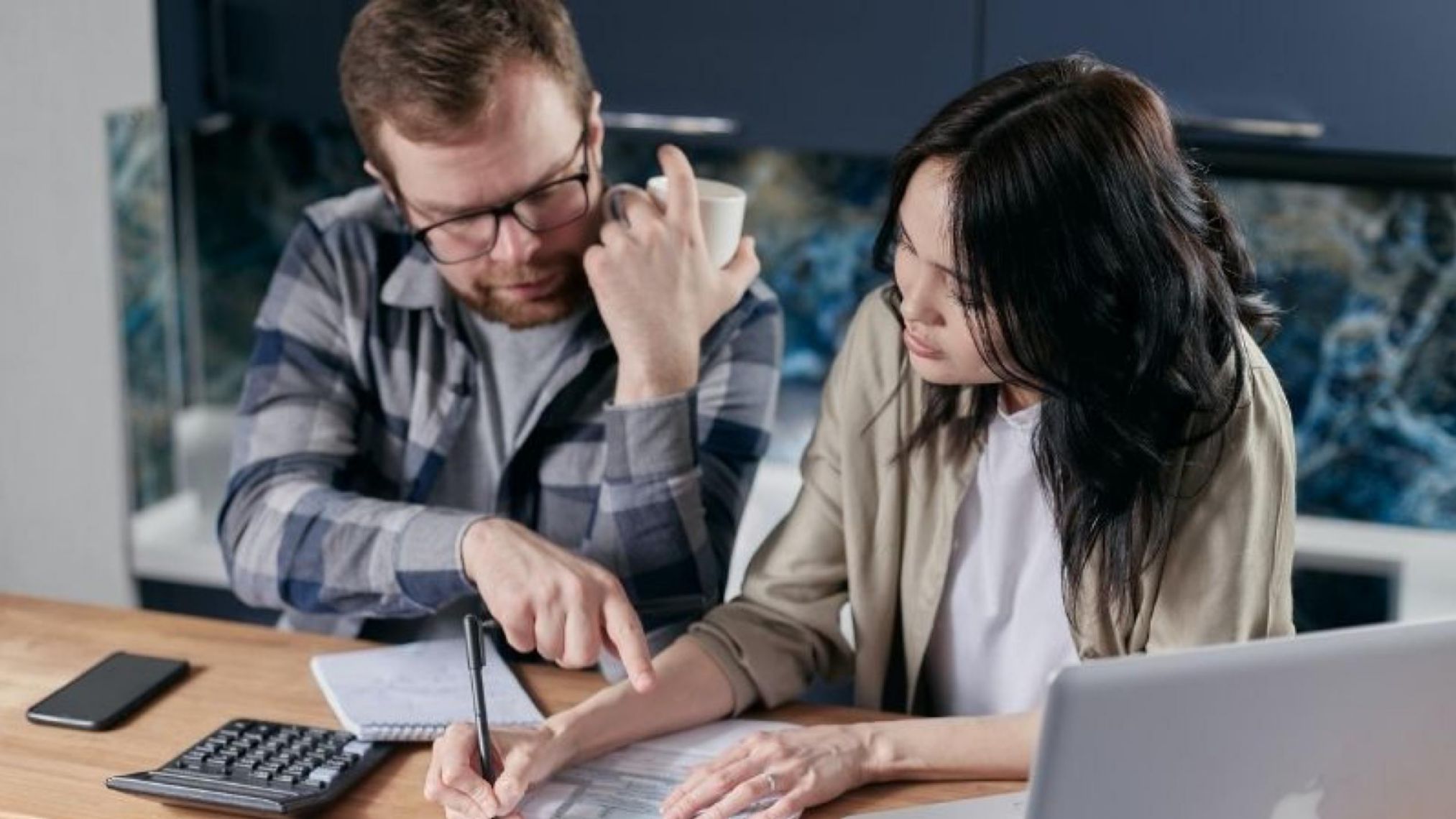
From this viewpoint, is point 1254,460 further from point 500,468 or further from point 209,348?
point 209,348

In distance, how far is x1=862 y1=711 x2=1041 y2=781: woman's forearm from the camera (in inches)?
60.6

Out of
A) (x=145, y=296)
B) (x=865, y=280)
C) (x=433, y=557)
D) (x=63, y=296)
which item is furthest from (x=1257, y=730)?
(x=145, y=296)

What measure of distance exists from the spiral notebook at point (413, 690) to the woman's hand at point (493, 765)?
0.06 metres

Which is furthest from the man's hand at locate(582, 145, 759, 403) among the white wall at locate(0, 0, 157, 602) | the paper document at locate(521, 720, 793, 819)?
the white wall at locate(0, 0, 157, 602)

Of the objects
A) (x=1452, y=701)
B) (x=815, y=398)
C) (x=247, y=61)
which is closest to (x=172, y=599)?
(x=247, y=61)

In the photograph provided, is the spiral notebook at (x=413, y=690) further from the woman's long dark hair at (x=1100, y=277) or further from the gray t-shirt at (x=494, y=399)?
the woman's long dark hair at (x=1100, y=277)

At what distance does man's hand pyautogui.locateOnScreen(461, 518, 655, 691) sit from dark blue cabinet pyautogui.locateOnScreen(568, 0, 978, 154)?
1110mm

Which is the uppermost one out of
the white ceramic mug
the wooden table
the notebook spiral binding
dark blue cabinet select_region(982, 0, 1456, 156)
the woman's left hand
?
dark blue cabinet select_region(982, 0, 1456, 156)

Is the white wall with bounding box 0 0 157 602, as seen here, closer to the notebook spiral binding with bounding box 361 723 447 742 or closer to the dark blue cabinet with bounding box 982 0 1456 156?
the dark blue cabinet with bounding box 982 0 1456 156

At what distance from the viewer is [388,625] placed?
1.99 meters

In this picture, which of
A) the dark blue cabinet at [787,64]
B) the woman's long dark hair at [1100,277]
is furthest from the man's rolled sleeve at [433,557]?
the dark blue cabinet at [787,64]

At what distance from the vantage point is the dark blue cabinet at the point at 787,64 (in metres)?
2.55

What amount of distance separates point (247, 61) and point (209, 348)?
2.28ft

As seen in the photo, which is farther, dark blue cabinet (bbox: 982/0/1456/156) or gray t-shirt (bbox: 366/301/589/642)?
dark blue cabinet (bbox: 982/0/1456/156)
